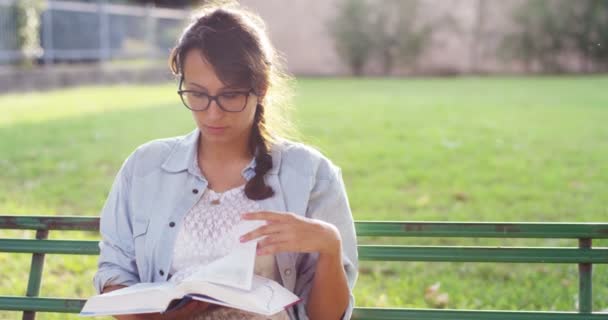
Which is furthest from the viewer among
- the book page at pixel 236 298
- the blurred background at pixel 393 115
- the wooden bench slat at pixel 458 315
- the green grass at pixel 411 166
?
the blurred background at pixel 393 115

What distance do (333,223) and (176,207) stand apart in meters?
0.46

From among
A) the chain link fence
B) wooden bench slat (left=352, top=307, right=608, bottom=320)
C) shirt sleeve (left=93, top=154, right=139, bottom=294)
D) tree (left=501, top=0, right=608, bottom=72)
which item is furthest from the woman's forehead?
tree (left=501, top=0, right=608, bottom=72)

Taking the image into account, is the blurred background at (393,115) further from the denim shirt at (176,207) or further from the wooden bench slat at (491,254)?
the wooden bench slat at (491,254)

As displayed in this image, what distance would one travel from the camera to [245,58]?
7.95 ft

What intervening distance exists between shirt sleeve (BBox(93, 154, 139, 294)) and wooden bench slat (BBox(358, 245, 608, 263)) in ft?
2.39

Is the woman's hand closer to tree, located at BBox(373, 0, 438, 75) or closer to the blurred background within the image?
the blurred background

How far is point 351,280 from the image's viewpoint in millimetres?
2451

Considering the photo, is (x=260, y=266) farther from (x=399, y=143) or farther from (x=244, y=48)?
(x=399, y=143)

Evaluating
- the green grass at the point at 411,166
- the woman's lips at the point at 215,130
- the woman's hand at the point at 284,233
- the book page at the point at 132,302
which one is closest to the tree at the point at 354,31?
the green grass at the point at 411,166

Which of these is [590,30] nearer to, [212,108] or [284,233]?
[212,108]

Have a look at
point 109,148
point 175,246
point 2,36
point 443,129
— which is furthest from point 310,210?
point 2,36

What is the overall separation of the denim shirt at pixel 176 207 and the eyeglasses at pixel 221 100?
20 cm

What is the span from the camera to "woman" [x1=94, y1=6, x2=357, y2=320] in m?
2.42

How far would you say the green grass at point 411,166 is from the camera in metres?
4.57
